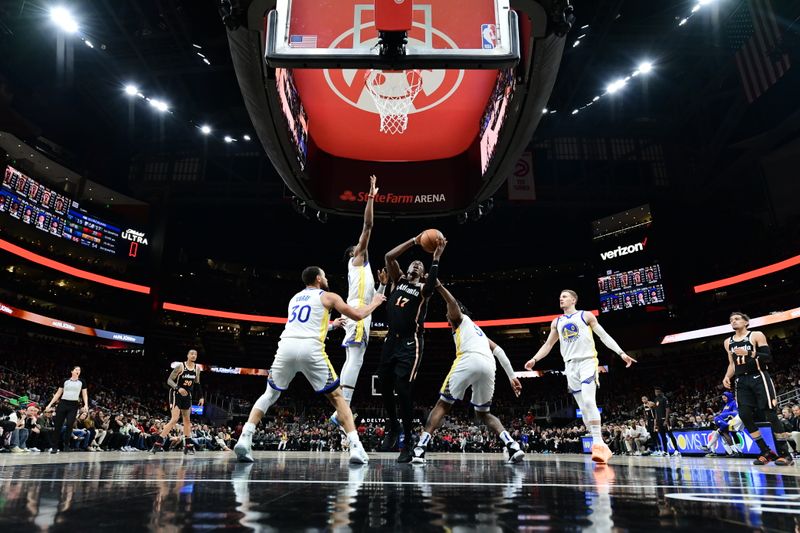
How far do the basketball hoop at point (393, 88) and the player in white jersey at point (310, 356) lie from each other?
3.25 m

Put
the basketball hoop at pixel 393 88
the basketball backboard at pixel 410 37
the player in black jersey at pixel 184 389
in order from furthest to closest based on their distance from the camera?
the player in black jersey at pixel 184 389 → the basketball hoop at pixel 393 88 → the basketball backboard at pixel 410 37

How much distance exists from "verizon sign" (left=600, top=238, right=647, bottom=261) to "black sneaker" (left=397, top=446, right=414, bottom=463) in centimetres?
2356

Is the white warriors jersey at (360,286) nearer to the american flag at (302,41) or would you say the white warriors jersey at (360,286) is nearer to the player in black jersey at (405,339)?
the player in black jersey at (405,339)

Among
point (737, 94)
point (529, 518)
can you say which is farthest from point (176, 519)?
point (737, 94)

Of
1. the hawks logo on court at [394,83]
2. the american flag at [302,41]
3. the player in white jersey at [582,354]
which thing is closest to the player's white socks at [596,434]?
the player in white jersey at [582,354]

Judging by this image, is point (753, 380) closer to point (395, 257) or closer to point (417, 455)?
point (417, 455)

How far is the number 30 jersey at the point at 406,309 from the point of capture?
5.19 m

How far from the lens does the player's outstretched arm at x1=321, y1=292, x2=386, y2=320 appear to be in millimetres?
4344

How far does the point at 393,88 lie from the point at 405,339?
12.0ft

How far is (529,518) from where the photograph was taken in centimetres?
166

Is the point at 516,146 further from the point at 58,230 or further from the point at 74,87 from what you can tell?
the point at 58,230

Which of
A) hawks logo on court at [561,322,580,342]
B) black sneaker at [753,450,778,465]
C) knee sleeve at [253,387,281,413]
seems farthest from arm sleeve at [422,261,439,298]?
black sneaker at [753,450,778,465]

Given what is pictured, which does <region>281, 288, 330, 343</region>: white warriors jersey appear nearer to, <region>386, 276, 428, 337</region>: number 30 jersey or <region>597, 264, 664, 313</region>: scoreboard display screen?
<region>386, 276, 428, 337</region>: number 30 jersey

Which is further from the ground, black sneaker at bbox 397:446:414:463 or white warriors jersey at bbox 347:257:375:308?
white warriors jersey at bbox 347:257:375:308
